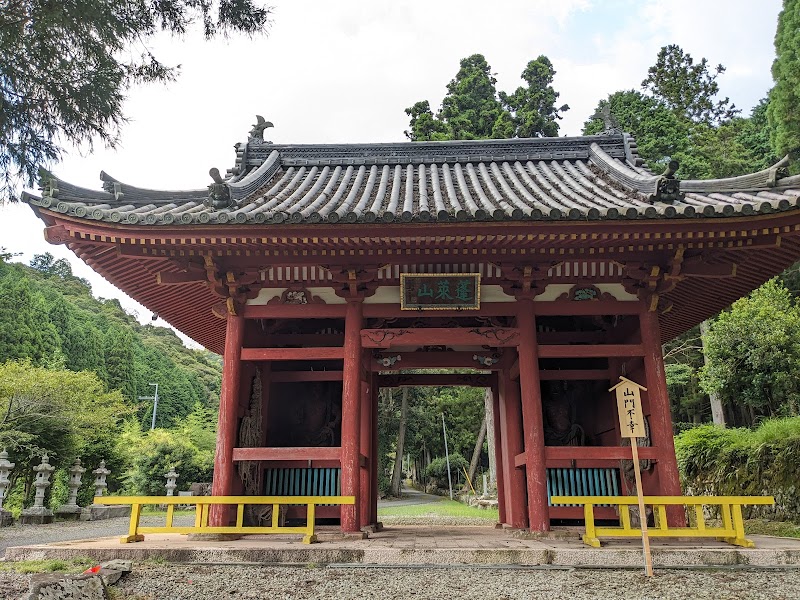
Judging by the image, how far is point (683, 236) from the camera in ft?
23.5

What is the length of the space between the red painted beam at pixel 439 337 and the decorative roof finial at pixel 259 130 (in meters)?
6.46

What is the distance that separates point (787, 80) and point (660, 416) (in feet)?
55.9

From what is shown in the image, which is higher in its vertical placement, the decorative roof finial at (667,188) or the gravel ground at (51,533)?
the decorative roof finial at (667,188)

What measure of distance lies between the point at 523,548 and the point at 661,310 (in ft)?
15.6

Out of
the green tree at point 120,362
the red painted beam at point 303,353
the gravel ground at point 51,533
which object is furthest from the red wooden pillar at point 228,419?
the green tree at point 120,362

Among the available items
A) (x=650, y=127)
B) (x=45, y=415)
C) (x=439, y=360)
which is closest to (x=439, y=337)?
(x=439, y=360)

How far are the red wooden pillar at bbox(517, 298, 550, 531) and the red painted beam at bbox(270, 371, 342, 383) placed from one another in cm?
337

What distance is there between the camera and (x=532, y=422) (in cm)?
792

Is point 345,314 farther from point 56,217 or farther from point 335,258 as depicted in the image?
point 56,217

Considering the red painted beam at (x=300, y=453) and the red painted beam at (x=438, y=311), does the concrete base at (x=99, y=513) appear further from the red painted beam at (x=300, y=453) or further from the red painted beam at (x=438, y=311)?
the red painted beam at (x=438, y=311)

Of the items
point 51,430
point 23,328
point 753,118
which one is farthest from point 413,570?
point 753,118

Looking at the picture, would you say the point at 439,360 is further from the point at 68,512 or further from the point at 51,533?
the point at 68,512

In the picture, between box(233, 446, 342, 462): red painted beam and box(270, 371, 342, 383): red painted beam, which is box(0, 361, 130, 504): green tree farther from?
box(233, 446, 342, 462): red painted beam

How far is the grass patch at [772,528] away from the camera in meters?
10.0
